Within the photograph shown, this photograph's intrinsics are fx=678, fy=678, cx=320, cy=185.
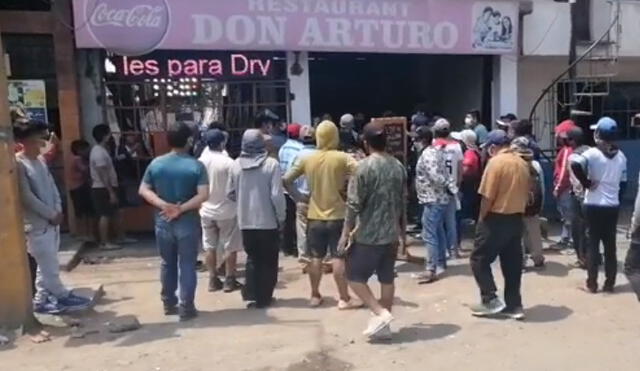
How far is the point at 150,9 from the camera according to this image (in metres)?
8.65

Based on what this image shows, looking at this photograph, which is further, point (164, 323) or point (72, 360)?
point (164, 323)

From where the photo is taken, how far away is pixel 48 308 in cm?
602

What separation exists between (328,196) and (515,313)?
6.19 feet

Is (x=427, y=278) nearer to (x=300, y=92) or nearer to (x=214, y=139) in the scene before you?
(x=214, y=139)

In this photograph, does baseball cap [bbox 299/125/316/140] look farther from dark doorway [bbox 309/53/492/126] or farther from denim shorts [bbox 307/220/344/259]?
dark doorway [bbox 309/53/492/126]

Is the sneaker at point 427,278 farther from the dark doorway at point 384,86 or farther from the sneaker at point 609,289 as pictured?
the dark doorway at point 384,86

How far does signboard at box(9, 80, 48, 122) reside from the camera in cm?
916

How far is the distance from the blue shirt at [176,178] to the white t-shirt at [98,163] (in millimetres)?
3194

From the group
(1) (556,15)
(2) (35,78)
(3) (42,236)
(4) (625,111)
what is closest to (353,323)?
(3) (42,236)

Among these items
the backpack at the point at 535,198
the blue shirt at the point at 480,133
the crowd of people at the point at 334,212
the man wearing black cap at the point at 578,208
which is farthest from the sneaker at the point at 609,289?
the blue shirt at the point at 480,133

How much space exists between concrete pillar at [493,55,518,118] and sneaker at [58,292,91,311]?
7416mm

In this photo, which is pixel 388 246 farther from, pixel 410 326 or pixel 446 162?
pixel 446 162

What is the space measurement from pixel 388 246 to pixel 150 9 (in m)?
5.09

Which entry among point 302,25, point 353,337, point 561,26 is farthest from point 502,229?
point 561,26
